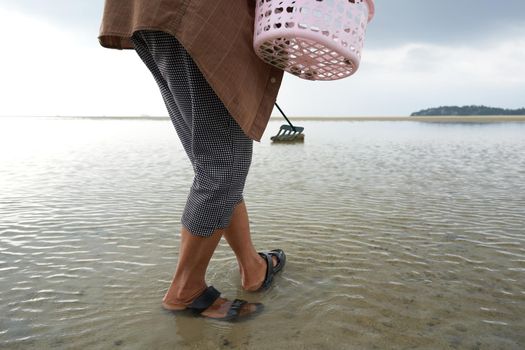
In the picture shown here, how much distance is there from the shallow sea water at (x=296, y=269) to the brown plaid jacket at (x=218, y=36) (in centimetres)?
109

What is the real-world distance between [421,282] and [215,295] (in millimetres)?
1335

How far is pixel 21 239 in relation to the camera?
3283 millimetres

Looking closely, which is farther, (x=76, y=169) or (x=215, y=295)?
(x=76, y=169)

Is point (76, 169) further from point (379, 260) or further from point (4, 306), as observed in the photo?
point (379, 260)

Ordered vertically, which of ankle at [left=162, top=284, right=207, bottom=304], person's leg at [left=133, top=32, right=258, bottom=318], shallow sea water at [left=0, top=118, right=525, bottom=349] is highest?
person's leg at [left=133, top=32, right=258, bottom=318]

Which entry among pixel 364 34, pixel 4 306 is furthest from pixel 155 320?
pixel 364 34

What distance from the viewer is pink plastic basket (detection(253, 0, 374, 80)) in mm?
1400

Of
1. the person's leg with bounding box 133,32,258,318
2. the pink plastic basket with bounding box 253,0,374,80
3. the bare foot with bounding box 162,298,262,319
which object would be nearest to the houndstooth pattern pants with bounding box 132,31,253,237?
the person's leg with bounding box 133,32,258,318

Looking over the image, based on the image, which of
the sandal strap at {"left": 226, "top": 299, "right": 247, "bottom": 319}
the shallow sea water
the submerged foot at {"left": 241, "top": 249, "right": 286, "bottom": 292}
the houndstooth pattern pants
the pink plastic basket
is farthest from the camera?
the submerged foot at {"left": 241, "top": 249, "right": 286, "bottom": 292}

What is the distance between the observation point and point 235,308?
6.57 ft

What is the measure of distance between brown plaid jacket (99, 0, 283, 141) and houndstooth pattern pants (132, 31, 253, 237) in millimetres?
101

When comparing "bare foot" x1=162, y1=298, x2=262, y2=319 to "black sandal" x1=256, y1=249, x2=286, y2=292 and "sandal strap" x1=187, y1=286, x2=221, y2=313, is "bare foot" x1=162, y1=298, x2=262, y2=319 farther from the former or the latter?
"black sandal" x1=256, y1=249, x2=286, y2=292

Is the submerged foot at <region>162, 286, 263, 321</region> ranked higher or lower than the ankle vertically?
lower

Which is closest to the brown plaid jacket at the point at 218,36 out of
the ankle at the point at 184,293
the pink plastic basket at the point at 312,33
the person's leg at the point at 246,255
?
the pink plastic basket at the point at 312,33
